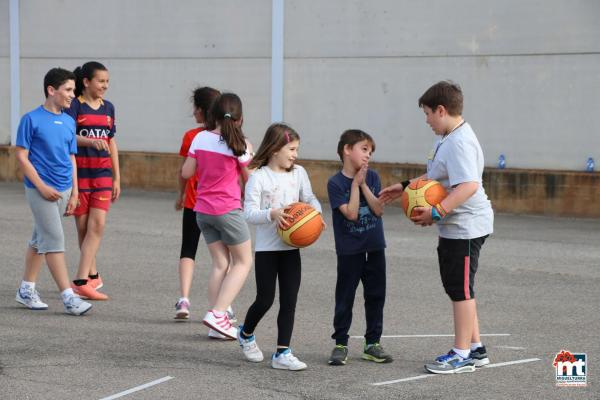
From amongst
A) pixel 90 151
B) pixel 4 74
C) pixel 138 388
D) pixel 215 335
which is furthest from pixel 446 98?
pixel 4 74

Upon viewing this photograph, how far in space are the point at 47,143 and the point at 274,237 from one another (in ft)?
8.05

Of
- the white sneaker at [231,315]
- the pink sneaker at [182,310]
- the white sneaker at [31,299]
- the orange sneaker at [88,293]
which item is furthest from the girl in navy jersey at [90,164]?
the white sneaker at [231,315]

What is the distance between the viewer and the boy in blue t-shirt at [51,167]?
8.38m

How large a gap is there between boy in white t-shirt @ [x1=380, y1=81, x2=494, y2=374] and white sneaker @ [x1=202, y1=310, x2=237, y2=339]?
150 centimetres

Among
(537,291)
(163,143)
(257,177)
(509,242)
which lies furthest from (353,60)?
(257,177)

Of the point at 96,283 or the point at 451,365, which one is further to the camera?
the point at 96,283

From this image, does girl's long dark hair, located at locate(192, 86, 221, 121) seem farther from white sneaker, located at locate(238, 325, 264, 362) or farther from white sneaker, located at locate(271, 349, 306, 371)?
white sneaker, located at locate(271, 349, 306, 371)

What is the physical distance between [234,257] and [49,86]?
206 cm

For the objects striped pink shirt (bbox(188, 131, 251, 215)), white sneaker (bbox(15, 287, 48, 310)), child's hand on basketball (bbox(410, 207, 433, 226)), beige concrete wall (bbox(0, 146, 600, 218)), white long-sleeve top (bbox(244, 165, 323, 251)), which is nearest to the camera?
child's hand on basketball (bbox(410, 207, 433, 226))

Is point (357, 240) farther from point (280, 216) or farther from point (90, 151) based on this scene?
point (90, 151)

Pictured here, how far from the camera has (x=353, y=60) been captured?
17.5 m

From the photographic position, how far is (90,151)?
9094 mm

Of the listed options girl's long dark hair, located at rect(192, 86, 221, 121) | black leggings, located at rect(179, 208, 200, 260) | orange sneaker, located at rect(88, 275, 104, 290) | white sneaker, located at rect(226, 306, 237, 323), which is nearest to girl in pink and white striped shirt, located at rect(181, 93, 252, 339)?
white sneaker, located at rect(226, 306, 237, 323)

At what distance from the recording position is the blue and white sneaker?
6.61 metres
